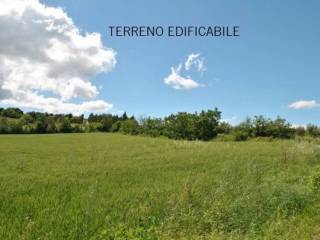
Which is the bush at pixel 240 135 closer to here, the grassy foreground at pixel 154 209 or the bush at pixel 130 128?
the bush at pixel 130 128

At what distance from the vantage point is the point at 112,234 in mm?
5906

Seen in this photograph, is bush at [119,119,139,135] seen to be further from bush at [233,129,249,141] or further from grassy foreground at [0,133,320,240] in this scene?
grassy foreground at [0,133,320,240]

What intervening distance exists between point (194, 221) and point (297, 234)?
1.98 meters

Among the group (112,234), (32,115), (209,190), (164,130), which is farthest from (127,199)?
(32,115)

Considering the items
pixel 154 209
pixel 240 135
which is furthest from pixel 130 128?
pixel 154 209

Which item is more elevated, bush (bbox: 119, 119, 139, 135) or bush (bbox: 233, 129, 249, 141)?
bush (bbox: 119, 119, 139, 135)

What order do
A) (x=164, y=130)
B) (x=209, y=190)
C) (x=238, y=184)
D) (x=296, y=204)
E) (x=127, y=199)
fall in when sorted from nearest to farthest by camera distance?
(x=296, y=204), (x=127, y=199), (x=209, y=190), (x=238, y=184), (x=164, y=130)

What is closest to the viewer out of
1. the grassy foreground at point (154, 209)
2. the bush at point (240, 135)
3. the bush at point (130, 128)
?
the grassy foreground at point (154, 209)

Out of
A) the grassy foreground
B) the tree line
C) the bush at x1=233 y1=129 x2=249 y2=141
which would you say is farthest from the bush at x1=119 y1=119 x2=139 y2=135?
the grassy foreground

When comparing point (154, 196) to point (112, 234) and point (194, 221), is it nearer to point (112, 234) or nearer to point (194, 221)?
point (194, 221)

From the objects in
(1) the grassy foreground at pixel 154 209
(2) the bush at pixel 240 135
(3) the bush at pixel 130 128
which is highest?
(3) the bush at pixel 130 128

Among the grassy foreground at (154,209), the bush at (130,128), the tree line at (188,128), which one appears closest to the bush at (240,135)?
the tree line at (188,128)

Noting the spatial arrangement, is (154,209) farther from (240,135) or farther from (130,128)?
(130,128)

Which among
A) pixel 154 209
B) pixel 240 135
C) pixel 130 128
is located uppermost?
pixel 130 128
